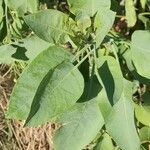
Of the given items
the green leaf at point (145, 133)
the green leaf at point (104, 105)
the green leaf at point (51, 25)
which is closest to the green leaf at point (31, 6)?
the green leaf at point (51, 25)

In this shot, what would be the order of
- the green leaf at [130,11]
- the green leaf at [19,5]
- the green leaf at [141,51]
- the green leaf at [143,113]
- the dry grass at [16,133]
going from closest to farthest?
1. the green leaf at [141,51]
2. the green leaf at [19,5]
3. the green leaf at [143,113]
4. the green leaf at [130,11]
5. the dry grass at [16,133]

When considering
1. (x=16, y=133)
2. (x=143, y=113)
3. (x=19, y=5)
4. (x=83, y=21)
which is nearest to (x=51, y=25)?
(x=83, y=21)

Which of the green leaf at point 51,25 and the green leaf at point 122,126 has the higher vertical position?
the green leaf at point 51,25

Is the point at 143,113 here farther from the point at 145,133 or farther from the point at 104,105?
the point at 104,105

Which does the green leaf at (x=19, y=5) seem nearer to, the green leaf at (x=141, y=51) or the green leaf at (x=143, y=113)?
the green leaf at (x=141, y=51)

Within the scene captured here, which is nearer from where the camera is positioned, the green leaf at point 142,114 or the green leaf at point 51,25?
the green leaf at point 51,25

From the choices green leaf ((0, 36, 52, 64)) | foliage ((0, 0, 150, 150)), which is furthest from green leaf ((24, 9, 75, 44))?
green leaf ((0, 36, 52, 64))
